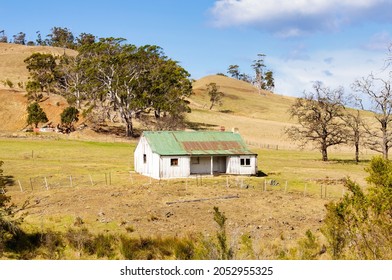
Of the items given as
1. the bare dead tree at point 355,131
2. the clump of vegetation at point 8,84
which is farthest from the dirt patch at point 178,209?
the clump of vegetation at point 8,84

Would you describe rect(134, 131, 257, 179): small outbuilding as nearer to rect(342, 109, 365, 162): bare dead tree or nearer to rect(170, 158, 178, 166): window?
rect(170, 158, 178, 166): window

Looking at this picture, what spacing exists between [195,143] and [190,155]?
2.58 m

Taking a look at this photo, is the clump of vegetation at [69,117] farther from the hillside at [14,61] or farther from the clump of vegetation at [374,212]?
the clump of vegetation at [374,212]

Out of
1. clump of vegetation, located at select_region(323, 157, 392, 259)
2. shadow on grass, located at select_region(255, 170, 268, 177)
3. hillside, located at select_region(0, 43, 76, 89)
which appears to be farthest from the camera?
hillside, located at select_region(0, 43, 76, 89)

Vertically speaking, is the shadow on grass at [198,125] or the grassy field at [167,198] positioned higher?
the shadow on grass at [198,125]

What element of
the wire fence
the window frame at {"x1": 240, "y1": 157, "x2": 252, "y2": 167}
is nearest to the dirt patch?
the wire fence

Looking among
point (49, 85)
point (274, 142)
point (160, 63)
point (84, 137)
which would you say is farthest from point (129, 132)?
point (49, 85)

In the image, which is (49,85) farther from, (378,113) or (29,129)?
(378,113)

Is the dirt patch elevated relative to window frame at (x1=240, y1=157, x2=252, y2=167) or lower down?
lower down

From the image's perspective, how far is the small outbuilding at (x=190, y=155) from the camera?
138 ft

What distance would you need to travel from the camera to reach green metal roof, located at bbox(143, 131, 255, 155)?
43281 millimetres

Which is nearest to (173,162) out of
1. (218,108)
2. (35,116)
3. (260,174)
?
(260,174)

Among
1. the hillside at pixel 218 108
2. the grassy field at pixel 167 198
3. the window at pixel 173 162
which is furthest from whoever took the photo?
the hillside at pixel 218 108
